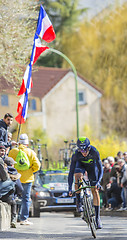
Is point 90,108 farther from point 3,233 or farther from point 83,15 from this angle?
point 3,233

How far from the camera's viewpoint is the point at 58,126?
58375 mm

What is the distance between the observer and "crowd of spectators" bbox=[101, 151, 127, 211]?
742 inches

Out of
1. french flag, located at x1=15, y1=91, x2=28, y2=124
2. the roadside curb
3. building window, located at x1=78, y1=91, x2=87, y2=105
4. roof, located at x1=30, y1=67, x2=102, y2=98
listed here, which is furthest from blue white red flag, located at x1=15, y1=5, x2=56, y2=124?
building window, located at x1=78, y1=91, x2=87, y2=105

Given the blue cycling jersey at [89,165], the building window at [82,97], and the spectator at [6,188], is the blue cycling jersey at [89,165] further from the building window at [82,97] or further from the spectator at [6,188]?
the building window at [82,97]

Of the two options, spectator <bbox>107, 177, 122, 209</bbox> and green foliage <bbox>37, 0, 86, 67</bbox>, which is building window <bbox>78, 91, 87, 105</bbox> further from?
spectator <bbox>107, 177, 122, 209</bbox>

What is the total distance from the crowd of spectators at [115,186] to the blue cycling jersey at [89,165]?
242 inches

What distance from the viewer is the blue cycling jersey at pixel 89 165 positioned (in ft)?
39.0

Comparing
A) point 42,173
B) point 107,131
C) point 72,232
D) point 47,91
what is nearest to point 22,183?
point 72,232

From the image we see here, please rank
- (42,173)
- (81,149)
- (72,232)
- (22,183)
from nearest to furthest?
(81,149), (72,232), (22,183), (42,173)

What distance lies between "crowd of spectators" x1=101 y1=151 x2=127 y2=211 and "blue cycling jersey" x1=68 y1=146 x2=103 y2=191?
6.14 metres

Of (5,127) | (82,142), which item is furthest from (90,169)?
(5,127)

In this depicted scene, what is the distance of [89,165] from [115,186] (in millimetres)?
8231

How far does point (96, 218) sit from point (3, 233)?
176 centimetres

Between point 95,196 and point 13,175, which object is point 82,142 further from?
point 13,175
